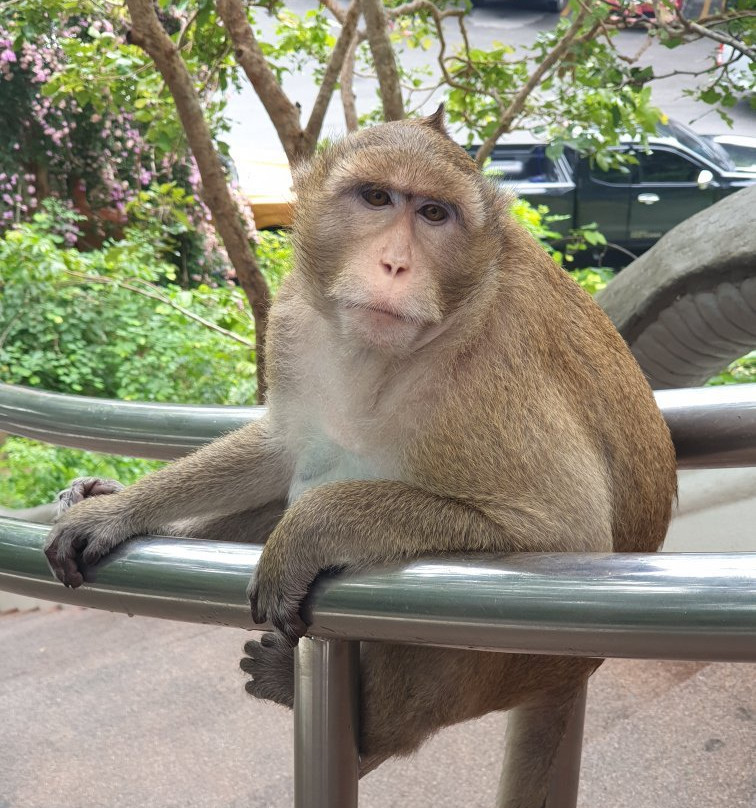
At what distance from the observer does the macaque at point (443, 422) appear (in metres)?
1.54

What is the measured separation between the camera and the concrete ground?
101 inches

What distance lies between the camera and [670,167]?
7605 millimetres

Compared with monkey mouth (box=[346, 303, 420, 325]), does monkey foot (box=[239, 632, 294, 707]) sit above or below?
below

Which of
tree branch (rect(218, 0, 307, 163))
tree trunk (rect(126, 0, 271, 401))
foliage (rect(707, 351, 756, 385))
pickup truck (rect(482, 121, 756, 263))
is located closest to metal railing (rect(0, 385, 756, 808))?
tree trunk (rect(126, 0, 271, 401))

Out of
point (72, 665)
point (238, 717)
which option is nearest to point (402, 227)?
point (238, 717)

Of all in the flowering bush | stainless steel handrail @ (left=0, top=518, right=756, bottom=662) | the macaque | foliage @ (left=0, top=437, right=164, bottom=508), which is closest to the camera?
stainless steel handrail @ (left=0, top=518, right=756, bottom=662)

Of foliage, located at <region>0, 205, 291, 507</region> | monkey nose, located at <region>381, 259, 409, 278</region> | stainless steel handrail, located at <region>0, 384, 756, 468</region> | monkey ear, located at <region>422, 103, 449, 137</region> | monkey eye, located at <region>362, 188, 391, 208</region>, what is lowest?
foliage, located at <region>0, 205, 291, 507</region>

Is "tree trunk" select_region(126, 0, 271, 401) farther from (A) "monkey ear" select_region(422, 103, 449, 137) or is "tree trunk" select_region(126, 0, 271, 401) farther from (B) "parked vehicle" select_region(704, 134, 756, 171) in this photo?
(B) "parked vehicle" select_region(704, 134, 756, 171)

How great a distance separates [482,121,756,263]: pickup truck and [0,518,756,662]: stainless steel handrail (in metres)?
6.91

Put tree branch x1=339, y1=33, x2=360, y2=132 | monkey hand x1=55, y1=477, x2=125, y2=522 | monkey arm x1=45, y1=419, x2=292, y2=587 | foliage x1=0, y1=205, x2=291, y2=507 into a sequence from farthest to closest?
foliage x1=0, y1=205, x2=291, y2=507 → tree branch x1=339, y1=33, x2=360, y2=132 → monkey hand x1=55, y1=477, x2=125, y2=522 → monkey arm x1=45, y1=419, x2=292, y2=587

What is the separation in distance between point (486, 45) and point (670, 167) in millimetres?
1859

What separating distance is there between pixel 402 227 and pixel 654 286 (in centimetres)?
148

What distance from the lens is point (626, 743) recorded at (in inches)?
105

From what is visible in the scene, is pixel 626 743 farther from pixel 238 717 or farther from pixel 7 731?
pixel 7 731
